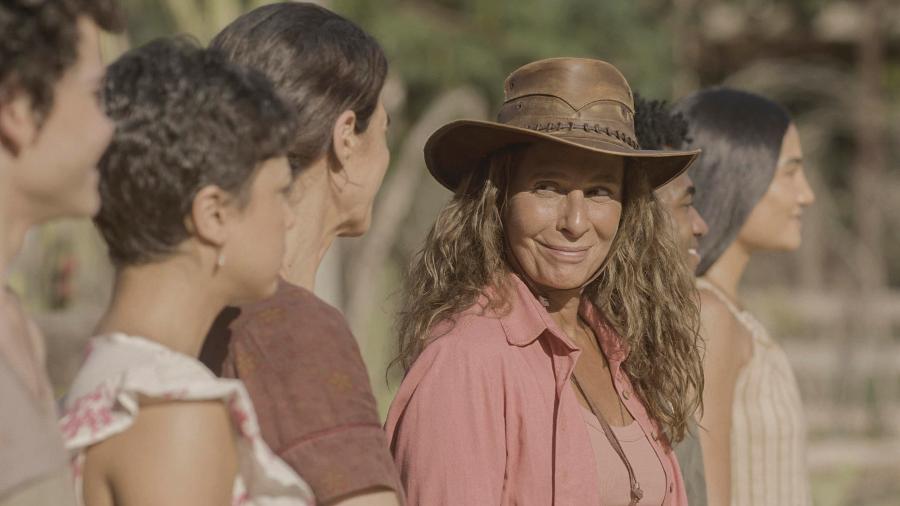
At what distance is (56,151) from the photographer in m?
1.80

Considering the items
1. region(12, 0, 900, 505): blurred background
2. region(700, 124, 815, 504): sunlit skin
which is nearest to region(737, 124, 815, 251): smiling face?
region(700, 124, 815, 504): sunlit skin

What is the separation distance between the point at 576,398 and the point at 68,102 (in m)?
1.49

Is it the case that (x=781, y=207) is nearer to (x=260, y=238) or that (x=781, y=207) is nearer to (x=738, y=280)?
(x=738, y=280)

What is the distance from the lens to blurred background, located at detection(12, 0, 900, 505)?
364 inches

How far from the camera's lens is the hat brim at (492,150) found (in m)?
2.94

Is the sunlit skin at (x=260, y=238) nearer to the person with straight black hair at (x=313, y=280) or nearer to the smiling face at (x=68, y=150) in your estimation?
the person with straight black hair at (x=313, y=280)

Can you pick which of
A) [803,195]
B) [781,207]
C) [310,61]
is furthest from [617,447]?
[803,195]

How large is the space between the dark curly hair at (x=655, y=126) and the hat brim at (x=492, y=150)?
361 millimetres

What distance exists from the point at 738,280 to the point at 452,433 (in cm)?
167

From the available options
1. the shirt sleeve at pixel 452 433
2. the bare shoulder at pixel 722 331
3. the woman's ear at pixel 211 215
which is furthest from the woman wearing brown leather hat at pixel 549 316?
the woman's ear at pixel 211 215

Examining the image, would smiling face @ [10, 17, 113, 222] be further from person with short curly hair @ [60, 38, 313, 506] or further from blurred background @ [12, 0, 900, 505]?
blurred background @ [12, 0, 900, 505]

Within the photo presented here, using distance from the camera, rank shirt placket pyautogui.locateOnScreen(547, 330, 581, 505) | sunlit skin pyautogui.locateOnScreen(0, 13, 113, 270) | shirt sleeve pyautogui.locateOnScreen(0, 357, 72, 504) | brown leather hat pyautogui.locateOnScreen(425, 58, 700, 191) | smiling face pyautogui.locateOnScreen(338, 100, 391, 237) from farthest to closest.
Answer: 1. brown leather hat pyautogui.locateOnScreen(425, 58, 700, 191)
2. shirt placket pyautogui.locateOnScreen(547, 330, 581, 505)
3. smiling face pyautogui.locateOnScreen(338, 100, 391, 237)
4. sunlit skin pyautogui.locateOnScreen(0, 13, 113, 270)
5. shirt sleeve pyautogui.locateOnScreen(0, 357, 72, 504)

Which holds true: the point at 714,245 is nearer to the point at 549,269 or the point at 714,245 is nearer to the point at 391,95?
the point at 549,269

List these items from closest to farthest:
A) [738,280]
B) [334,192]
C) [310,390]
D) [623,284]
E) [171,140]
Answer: [171,140]
[310,390]
[334,192]
[623,284]
[738,280]
